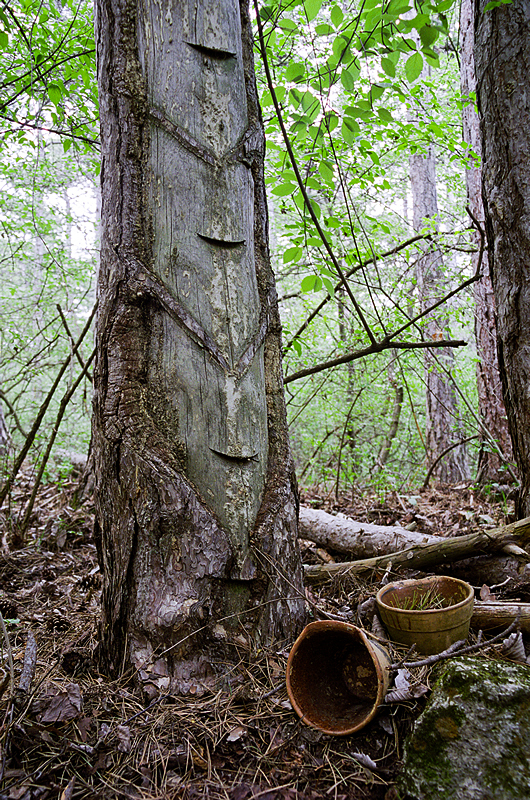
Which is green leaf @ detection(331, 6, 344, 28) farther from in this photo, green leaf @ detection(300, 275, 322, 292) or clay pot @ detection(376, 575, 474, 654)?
clay pot @ detection(376, 575, 474, 654)

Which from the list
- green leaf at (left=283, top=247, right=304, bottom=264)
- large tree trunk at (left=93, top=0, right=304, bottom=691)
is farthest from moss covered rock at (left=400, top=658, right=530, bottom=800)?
green leaf at (left=283, top=247, right=304, bottom=264)

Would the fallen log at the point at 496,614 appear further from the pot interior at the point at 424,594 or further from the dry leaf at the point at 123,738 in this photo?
the dry leaf at the point at 123,738

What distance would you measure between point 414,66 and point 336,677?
8.89 feet

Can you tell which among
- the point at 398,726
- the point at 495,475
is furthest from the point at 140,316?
the point at 495,475

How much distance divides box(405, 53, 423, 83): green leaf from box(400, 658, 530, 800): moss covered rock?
2.47 metres

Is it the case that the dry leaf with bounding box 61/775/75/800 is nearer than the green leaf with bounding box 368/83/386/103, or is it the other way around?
the dry leaf with bounding box 61/775/75/800

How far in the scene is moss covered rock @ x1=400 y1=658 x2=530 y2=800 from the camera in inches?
51.1

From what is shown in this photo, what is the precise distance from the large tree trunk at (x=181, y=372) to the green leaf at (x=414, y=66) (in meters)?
0.80

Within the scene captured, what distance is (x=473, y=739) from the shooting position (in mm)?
1406

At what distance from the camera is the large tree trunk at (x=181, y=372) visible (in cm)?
184

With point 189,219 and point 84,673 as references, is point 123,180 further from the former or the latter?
point 84,673

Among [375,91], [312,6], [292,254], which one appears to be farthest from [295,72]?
[292,254]

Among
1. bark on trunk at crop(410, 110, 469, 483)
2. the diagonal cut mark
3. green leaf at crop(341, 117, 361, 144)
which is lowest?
bark on trunk at crop(410, 110, 469, 483)

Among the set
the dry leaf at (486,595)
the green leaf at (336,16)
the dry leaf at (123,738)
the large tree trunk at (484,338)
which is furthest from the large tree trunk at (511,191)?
the dry leaf at (123,738)
